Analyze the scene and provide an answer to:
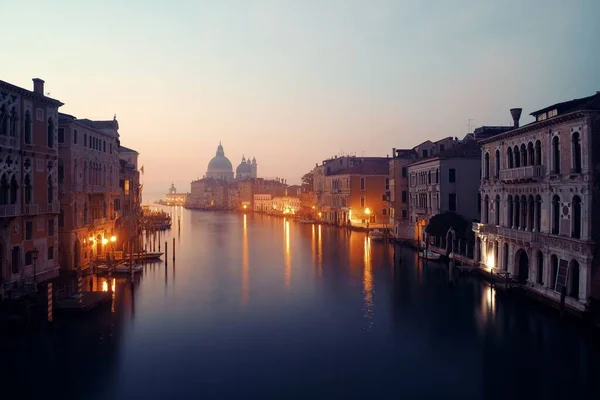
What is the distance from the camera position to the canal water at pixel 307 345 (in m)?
11.9

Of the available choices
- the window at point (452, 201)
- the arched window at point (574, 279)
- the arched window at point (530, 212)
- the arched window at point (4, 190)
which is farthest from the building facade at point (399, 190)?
the arched window at point (4, 190)

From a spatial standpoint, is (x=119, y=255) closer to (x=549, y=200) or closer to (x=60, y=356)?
(x=60, y=356)

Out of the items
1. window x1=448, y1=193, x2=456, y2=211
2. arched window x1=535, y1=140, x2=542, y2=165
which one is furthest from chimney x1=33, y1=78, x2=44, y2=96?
window x1=448, y1=193, x2=456, y2=211

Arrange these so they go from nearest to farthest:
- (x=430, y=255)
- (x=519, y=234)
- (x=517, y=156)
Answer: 1. (x=519, y=234)
2. (x=517, y=156)
3. (x=430, y=255)

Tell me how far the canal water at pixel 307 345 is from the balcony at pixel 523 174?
15.2 ft

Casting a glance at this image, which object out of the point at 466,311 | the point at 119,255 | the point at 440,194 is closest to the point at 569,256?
the point at 466,311

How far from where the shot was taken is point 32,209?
20297mm

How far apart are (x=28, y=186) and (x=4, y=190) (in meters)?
1.56

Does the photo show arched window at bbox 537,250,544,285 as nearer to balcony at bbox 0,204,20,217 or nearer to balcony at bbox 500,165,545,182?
balcony at bbox 500,165,545,182

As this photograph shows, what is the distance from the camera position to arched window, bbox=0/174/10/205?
18.8 meters

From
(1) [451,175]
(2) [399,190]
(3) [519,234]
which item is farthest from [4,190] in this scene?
(2) [399,190]

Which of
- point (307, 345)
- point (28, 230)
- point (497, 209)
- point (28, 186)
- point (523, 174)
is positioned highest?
point (523, 174)

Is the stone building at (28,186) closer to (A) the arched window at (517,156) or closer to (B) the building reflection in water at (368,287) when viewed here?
(B) the building reflection in water at (368,287)

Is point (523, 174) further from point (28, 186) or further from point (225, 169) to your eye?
point (225, 169)
